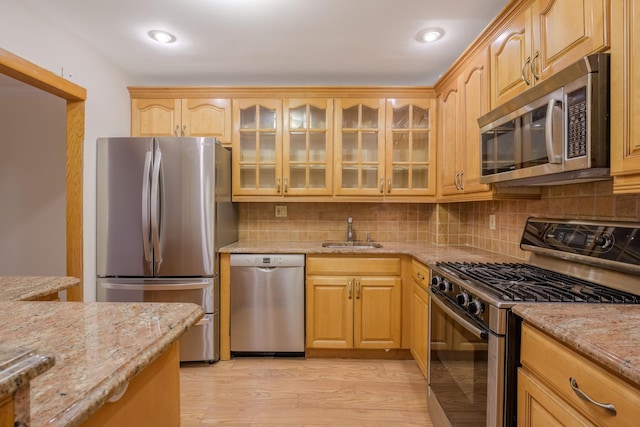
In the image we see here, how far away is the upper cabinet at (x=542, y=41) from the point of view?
1.21m

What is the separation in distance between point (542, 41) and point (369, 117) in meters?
1.54

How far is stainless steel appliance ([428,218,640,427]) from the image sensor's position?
3.87 feet

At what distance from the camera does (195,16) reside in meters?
2.04

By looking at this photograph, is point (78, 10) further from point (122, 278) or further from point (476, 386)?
point (476, 386)

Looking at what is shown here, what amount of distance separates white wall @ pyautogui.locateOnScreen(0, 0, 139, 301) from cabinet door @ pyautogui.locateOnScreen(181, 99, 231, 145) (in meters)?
0.51

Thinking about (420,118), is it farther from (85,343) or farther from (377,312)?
(85,343)

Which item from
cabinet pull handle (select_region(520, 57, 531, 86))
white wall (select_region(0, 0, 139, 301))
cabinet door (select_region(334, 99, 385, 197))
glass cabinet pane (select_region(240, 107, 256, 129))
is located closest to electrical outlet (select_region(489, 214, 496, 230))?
cabinet door (select_region(334, 99, 385, 197))

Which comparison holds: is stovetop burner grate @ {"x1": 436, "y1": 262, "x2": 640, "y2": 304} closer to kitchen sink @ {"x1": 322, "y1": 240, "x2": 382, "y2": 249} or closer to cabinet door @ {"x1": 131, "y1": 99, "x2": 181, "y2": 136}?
kitchen sink @ {"x1": 322, "y1": 240, "x2": 382, "y2": 249}

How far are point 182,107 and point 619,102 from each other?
2850 millimetres

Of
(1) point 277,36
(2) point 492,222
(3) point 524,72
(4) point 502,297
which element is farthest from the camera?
(2) point 492,222

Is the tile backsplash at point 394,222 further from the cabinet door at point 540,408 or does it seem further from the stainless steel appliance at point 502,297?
the cabinet door at point 540,408

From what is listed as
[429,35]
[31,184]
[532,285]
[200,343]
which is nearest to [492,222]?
[532,285]

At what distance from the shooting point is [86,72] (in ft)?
7.80

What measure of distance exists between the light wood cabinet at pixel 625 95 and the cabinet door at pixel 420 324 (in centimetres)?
132
